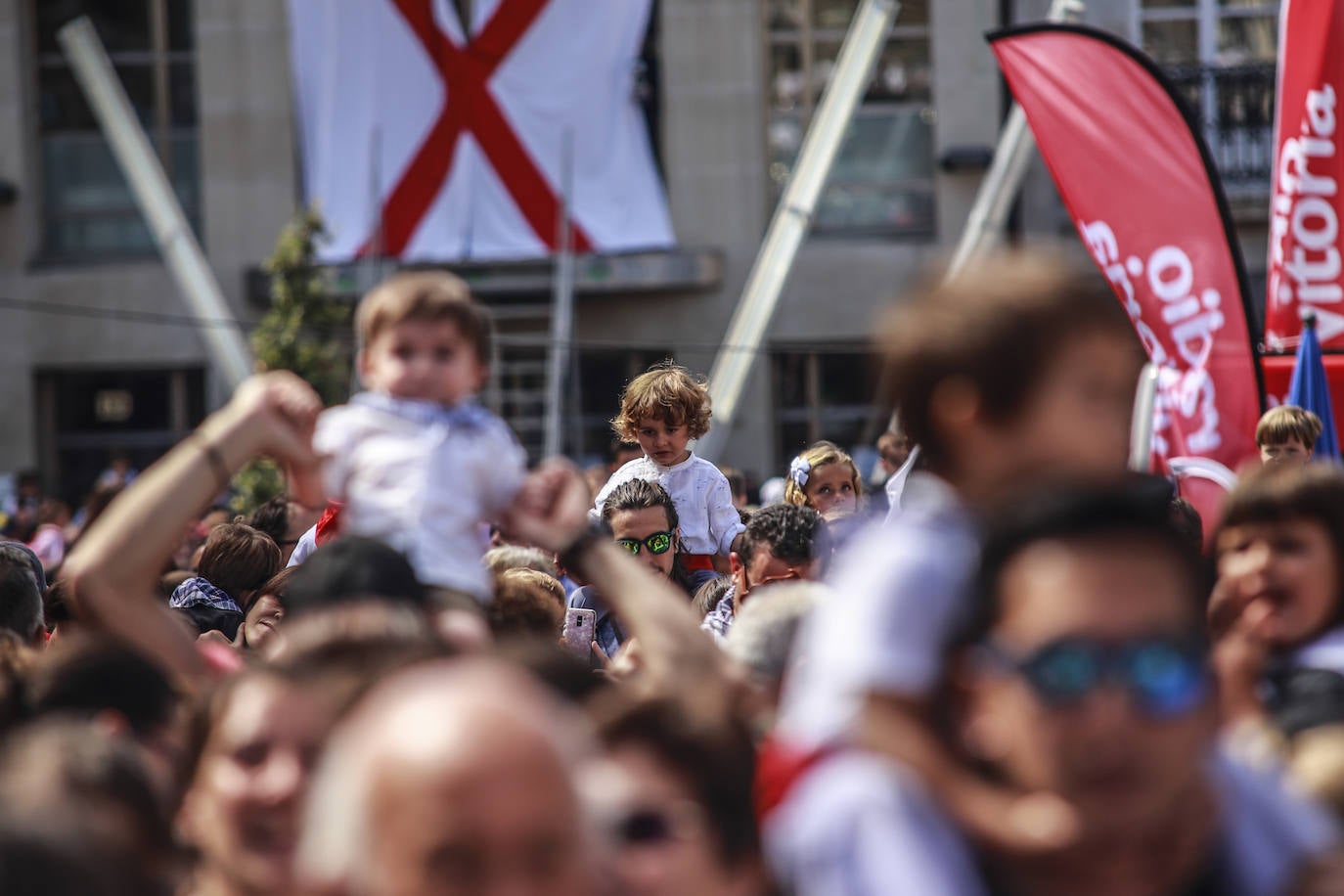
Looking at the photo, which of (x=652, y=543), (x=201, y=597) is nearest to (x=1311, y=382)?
(x=652, y=543)

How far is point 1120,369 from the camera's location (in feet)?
6.76

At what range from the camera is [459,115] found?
1559 cm

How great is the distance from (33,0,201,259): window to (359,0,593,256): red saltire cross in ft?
11.5

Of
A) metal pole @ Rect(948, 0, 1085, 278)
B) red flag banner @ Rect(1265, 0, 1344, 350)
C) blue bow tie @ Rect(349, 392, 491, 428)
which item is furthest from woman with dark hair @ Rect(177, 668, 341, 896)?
metal pole @ Rect(948, 0, 1085, 278)

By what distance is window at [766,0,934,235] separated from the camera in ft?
58.0

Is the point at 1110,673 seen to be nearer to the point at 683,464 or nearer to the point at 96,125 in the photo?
the point at 683,464

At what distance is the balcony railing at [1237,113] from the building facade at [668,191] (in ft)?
0.09

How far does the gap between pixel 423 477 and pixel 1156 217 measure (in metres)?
5.46

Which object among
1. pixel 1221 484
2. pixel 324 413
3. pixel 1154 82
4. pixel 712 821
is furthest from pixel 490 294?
pixel 712 821

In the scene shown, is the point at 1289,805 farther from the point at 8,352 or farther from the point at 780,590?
the point at 8,352

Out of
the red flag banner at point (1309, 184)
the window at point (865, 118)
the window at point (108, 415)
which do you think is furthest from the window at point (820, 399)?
the red flag banner at point (1309, 184)

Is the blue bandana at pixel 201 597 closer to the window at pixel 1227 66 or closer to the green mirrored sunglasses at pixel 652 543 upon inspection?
the green mirrored sunglasses at pixel 652 543

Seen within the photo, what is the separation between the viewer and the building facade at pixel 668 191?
1733 cm

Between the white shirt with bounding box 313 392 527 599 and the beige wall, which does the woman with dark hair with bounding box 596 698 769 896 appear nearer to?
the white shirt with bounding box 313 392 527 599
